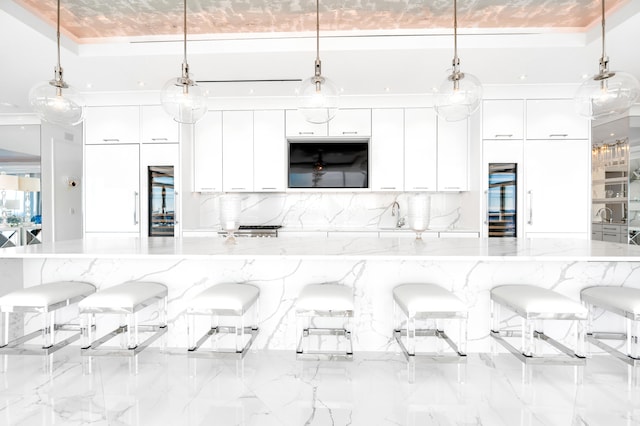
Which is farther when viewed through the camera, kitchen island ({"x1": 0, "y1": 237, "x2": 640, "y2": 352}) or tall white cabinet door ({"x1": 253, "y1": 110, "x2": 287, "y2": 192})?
tall white cabinet door ({"x1": 253, "y1": 110, "x2": 287, "y2": 192})

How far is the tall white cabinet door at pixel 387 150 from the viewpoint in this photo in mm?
4320

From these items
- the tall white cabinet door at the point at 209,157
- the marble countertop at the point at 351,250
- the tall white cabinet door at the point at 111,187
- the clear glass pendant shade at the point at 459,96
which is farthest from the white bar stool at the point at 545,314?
the tall white cabinet door at the point at 111,187

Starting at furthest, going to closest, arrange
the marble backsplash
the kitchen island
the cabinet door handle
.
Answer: the marble backsplash, the cabinet door handle, the kitchen island

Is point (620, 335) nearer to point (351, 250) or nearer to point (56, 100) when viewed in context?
point (351, 250)

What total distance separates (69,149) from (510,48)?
20.0 feet

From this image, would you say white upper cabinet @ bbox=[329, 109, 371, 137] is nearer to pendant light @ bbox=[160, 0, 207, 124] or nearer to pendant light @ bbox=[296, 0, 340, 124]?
pendant light @ bbox=[296, 0, 340, 124]

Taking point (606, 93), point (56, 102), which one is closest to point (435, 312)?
point (606, 93)

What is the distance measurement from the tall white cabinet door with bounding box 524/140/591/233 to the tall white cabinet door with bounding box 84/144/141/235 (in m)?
4.70

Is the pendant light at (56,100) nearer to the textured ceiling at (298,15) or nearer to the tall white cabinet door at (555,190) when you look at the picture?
the textured ceiling at (298,15)

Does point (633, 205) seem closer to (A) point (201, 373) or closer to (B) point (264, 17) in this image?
(B) point (264, 17)

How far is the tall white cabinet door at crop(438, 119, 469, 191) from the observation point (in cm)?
429

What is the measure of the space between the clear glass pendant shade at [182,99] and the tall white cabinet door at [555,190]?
3656 mm

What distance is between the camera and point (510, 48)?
3.04 metres

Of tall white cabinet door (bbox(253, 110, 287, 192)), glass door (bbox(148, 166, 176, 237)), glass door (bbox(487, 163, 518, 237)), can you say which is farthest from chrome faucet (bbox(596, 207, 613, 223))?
glass door (bbox(148, 166, 176, 237))
